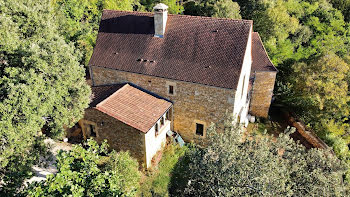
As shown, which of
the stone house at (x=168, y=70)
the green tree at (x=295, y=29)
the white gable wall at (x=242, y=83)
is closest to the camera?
the stone house at (x=168, y=70)

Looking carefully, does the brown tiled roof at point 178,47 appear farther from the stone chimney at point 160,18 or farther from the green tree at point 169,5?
the green tree at point 169,5

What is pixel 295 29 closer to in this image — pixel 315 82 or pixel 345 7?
pixel 315 82

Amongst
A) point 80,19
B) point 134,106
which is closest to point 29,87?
point 134,106

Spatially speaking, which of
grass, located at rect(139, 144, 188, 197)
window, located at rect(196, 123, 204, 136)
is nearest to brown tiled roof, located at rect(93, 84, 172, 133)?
window, located at rect(196, 123, 204, 136)

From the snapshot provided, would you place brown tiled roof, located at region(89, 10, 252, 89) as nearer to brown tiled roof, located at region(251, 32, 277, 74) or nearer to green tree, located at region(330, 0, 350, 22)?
brown tiled roof, located at region(251, 32, 277, 74)

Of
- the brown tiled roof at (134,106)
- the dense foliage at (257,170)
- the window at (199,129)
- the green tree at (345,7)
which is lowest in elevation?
the window at (199,129)

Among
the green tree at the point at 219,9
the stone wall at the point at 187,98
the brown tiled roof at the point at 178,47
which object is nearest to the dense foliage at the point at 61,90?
the brown tiled roof at the point at 178,47

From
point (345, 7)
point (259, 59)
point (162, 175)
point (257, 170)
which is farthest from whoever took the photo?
point (345, 7)
